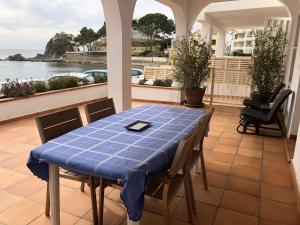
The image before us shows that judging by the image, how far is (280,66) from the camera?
201 inches

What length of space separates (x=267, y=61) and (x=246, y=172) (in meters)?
3.11

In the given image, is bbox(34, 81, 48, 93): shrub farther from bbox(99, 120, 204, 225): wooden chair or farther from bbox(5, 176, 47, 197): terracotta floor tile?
bbox(99, 120, 204, 225): wooden chair

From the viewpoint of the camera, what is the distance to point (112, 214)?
201 centimetres

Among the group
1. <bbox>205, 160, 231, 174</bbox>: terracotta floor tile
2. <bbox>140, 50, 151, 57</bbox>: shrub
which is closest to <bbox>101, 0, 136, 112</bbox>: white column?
<bbox>205, 160, 231, 174</bbox>: terracotta floor tile

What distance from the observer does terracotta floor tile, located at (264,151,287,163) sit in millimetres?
3160

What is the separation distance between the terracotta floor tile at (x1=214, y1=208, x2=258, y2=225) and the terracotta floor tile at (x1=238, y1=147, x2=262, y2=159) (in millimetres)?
1398

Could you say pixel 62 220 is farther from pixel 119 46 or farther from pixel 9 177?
pixel 119 46

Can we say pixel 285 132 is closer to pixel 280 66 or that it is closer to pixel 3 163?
pixel 280 66

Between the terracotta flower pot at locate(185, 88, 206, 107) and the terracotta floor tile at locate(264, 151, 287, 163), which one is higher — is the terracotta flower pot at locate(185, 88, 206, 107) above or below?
above

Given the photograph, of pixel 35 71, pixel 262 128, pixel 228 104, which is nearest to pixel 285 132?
pixel 262 128

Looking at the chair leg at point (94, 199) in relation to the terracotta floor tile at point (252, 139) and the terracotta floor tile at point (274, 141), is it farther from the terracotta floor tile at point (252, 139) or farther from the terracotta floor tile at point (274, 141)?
the terracotta floor tile at point (274, 141)

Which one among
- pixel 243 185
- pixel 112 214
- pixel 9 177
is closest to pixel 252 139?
pixel 243 185

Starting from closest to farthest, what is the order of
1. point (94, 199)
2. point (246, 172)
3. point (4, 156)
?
point (94, 199), point (246, 172), point (4, 156)

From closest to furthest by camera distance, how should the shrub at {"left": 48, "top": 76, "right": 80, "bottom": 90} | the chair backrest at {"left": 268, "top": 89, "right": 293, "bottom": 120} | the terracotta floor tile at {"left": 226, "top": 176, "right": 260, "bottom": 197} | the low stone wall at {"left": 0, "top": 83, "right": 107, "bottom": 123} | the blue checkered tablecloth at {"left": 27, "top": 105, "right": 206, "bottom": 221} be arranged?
the blue checkered tablecloth at {"left": 27, "top": 105, "right": 206, "bottom": 221} < the terracotta floor tile at {"left": 226, "top": 176, "right": 260, "bottom": 197} < the chair backrest at {"left": 268, "top": 89, "right": 293, "bottom": 120} < the low stone wall at {"left": 0, "top": 83, "right": 107, "bottom": 123} < the shrub at {"left": 48, "top": 76, "right": 80, "bottom": 90}
